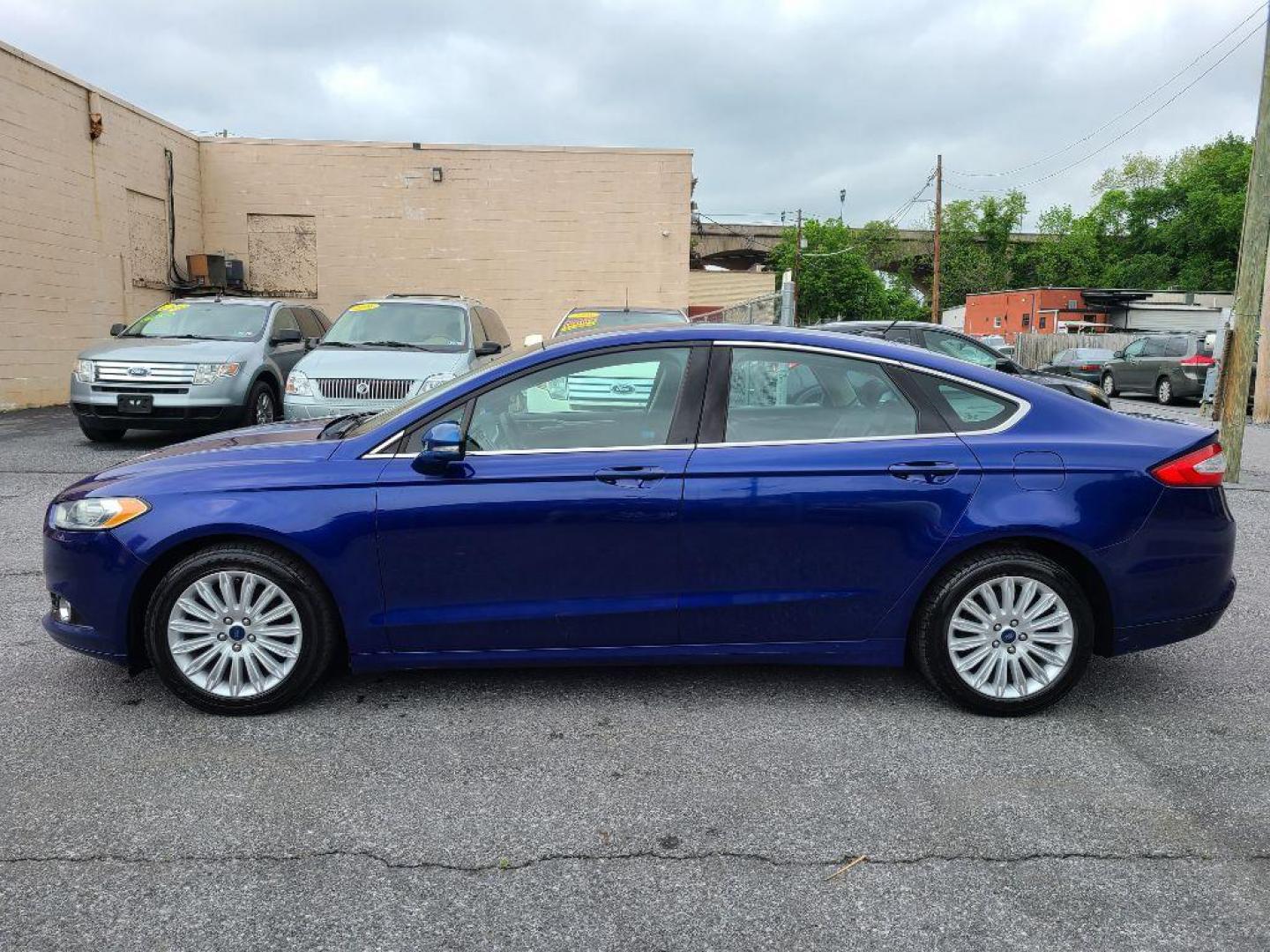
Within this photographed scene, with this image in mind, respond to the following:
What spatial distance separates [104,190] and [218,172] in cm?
387

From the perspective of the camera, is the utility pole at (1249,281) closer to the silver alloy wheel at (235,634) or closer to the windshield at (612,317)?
the windshield at (612,317)

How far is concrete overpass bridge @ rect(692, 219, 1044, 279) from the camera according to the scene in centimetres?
7181

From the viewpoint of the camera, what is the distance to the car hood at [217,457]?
4008 millimetres

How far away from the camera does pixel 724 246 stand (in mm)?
75750

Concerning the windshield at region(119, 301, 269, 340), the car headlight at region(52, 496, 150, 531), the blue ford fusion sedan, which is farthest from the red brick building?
the car headlight at region(52, 496, 150, 531)

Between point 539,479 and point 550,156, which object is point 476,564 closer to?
point 539,479

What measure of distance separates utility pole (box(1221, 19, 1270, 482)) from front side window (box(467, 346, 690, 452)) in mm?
8377

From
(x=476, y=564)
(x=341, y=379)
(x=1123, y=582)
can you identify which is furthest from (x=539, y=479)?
(x=341, y=379)

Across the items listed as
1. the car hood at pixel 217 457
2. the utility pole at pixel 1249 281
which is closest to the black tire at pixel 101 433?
the car hood at pixel 217 457

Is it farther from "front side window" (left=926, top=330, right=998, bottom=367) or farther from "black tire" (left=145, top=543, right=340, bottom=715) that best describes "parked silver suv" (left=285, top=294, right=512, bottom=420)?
"front side window" (left=926, top=330, right=998, bottom=367)

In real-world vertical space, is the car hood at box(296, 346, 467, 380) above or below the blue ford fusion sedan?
above

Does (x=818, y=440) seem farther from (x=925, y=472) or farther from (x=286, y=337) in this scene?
(x=286, y=337)

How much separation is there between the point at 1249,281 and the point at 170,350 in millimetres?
11209

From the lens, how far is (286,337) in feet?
37.9
